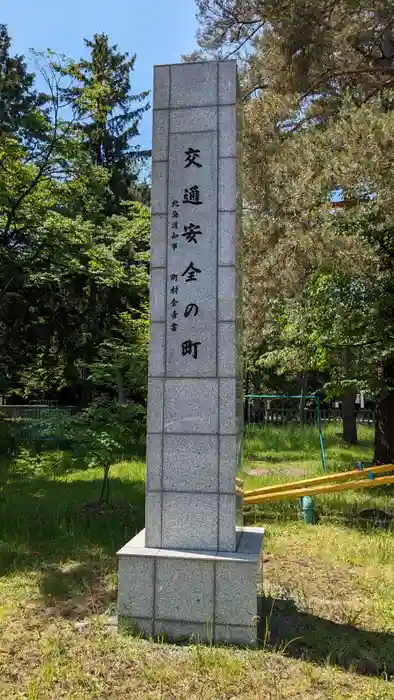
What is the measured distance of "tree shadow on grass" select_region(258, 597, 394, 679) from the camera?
3346 millimetres

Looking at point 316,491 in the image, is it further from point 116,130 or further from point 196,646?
point 116,130

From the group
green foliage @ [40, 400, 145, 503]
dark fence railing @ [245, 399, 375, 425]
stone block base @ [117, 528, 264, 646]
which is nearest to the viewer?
stone block base @ [117, 528, 264, 646]

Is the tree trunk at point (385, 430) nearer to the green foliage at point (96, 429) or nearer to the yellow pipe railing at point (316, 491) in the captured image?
the yellow pipe railing at point (316, 491)

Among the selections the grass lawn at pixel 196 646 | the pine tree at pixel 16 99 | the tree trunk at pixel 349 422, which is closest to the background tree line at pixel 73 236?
the pine tree at pixel 16 99

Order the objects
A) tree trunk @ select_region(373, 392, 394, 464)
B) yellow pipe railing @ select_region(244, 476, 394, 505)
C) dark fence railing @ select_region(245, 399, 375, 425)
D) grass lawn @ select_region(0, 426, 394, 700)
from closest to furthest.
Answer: grass lawn @ select_region(0, 426, 394, 700) → yellow pipe railing @ select_region(244, 476, 394, 505) → tree trunk @ select_region(373, 392, 394, 464) → dark fence railing @ select_region(245, 399, 375, 425)

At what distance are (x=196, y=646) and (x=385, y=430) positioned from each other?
716 cm

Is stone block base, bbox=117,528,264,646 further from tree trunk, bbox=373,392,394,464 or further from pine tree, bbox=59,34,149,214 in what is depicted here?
pine tree, bbox=59,34,149,214

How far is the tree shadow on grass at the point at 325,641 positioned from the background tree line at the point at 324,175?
5.04 m

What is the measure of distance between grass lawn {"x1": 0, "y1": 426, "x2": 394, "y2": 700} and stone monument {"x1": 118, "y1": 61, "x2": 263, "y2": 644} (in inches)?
15.4

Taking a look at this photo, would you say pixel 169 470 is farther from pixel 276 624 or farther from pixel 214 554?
pixel 276 624

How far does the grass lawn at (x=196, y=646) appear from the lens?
120 inches

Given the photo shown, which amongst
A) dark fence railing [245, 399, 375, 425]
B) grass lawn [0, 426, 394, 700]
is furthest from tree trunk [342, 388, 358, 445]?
grass lawn [0, 426, 394, 700]

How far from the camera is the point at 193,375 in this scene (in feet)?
12.8

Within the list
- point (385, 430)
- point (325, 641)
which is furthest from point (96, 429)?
point (385, 430)
